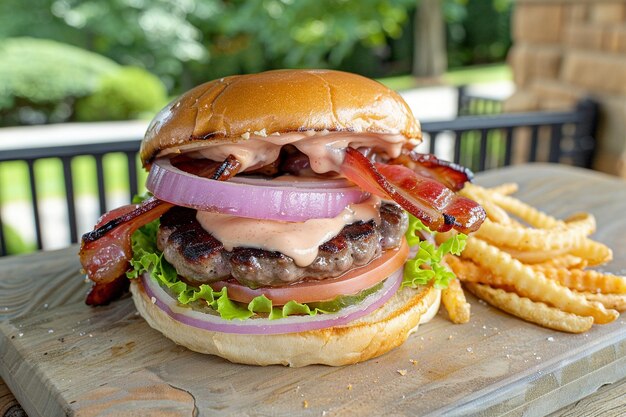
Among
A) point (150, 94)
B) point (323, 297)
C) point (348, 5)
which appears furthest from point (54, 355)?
point (348, 5)

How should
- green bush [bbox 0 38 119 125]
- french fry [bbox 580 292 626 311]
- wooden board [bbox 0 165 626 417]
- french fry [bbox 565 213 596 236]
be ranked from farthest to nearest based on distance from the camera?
green bush [bbox 0 38 119 125] → french fry [bbox 565 213 596 236] → french fry [bbox 580 292 626 311] → wooden board [bbox 0 165 626 417]

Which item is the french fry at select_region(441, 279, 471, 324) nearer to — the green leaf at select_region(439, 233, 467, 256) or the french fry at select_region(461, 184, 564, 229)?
the green leaf at select_region(439, 233, 467, 256)

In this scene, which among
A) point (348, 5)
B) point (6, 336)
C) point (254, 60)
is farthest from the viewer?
point (254, 60)

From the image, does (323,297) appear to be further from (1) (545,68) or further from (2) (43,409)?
(1) (545,68)

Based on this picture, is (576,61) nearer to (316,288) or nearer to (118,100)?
(316,288)

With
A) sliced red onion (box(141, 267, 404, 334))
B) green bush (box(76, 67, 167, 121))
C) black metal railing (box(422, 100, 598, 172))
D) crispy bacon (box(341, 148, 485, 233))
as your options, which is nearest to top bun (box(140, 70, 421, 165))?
crispy bacon (box(341, 148, 485, 233))

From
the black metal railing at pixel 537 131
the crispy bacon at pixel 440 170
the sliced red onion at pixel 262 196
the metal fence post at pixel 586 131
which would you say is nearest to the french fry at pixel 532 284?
the crispy bacon at pixel 440 170
